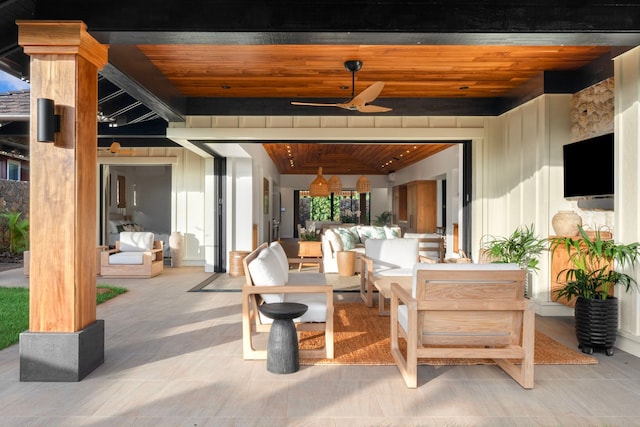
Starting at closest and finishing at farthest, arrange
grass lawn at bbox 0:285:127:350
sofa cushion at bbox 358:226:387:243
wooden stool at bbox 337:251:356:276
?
grass lawn at bbox 0:285:127:350 < wooden stool at bbox 337:251:356:276 < sofa cushion at bbox 358:226:387:243

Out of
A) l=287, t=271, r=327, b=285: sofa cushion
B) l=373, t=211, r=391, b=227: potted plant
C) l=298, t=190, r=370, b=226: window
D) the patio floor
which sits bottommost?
the patio floor

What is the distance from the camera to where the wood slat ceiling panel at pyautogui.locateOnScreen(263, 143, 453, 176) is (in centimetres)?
1116

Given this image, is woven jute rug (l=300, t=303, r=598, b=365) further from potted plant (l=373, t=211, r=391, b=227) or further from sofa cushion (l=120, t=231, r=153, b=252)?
potted plant (l=373, t=211, r=391, b=227)

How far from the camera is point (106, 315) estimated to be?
5.02m

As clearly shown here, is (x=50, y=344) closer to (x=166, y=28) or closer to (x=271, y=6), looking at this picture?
(x=166, y=28)

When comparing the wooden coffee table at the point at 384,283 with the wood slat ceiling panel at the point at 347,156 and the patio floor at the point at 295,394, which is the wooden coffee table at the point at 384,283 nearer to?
the patio floor at the point at 295,394

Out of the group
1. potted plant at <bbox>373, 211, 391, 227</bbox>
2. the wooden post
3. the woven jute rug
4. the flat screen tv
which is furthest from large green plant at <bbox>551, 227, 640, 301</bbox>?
potted plant at <bbox>373, 211, 391, 227</bbox>

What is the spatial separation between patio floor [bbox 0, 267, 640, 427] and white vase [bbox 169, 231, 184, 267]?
5578 millimetres

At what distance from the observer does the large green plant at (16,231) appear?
9781 millimetres

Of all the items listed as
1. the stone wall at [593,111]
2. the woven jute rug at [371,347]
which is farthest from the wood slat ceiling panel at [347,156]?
the woven jute rug at [371,347]

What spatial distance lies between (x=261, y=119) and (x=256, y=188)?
359cm

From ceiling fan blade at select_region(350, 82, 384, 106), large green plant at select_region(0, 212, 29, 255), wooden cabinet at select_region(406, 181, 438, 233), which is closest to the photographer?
ceiling fan blade at select_region(350, 82, 384, 106)

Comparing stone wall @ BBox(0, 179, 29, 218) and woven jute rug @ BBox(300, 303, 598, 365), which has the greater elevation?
stone wall @ BBox(0, 179, 29, 218)

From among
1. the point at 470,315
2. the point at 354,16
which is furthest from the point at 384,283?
the point at 354,16
